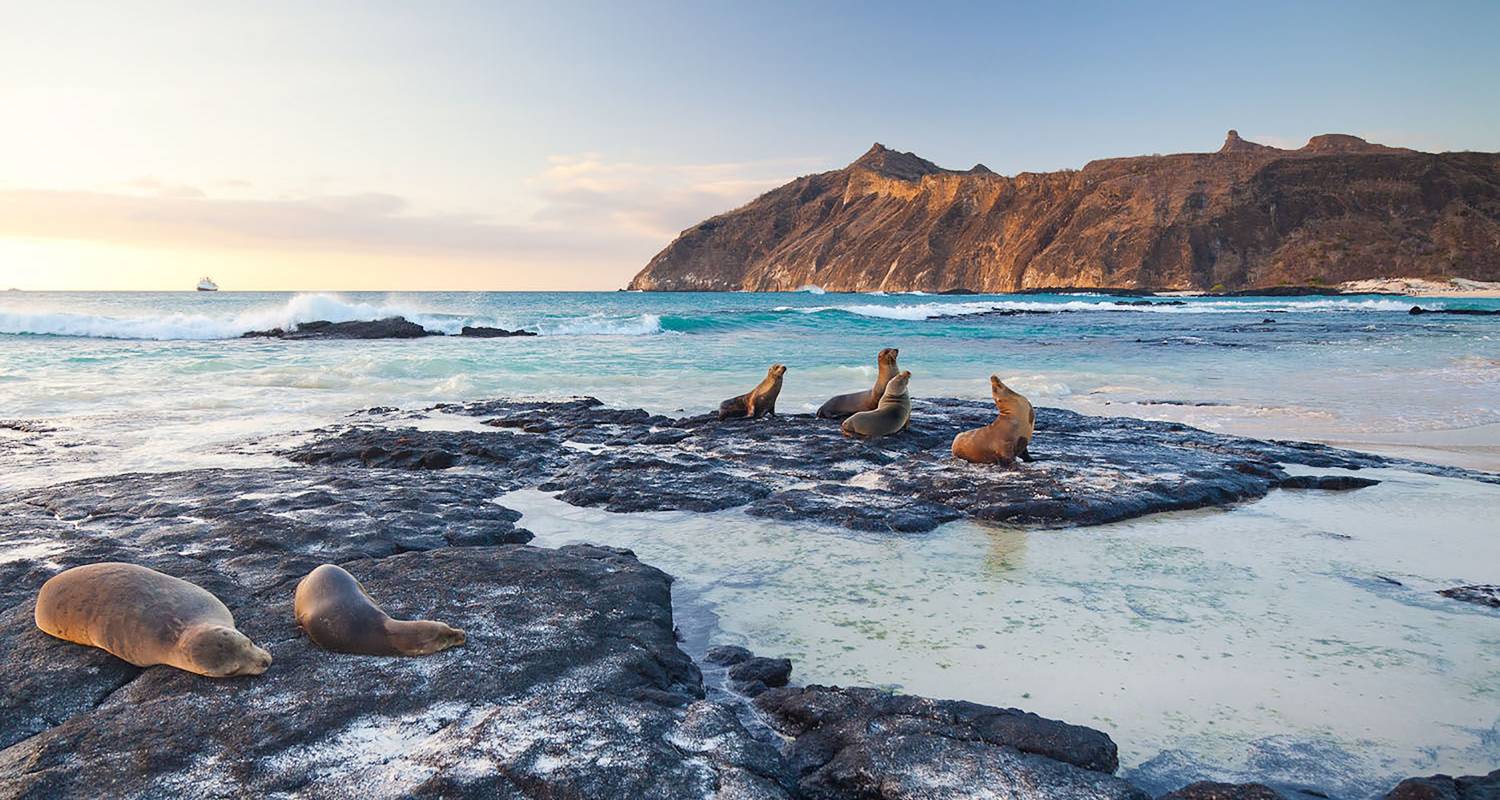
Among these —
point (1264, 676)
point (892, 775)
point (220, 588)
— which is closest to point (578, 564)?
point (220, 588)

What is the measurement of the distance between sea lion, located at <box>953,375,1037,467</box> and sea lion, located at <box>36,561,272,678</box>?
6184 mm

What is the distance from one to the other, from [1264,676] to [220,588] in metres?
4.84

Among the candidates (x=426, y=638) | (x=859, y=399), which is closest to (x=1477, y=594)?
(x=426, y=638)

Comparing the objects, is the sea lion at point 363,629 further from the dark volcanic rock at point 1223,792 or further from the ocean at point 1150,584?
the dark volcanic rock at point 1223,792

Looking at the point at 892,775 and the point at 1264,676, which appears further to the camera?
the point at 1264,676

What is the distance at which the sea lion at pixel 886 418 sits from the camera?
948cm

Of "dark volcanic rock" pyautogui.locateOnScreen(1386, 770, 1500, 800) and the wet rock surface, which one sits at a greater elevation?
"dark volcanic rock" pyautogui.locateOnScreen(1386, 770, 1500, 800)

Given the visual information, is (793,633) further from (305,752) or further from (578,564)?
(305,752)

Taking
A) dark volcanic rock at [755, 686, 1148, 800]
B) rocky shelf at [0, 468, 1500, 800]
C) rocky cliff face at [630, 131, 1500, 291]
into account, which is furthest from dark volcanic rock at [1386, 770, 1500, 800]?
rocky cliff face at [630, 131, 1500, 291]

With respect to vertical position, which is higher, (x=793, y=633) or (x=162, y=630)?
(x=162, y=630)

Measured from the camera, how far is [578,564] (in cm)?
473

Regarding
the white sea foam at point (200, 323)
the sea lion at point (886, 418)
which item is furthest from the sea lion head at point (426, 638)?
the white sea foam at point (200, 323)

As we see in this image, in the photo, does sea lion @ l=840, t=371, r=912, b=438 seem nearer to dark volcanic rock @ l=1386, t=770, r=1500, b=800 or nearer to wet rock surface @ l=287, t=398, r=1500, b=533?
wet rock surface @ l=287, t=398, r=1500, b=533

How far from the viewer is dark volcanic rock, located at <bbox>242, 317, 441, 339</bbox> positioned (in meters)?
29.7
